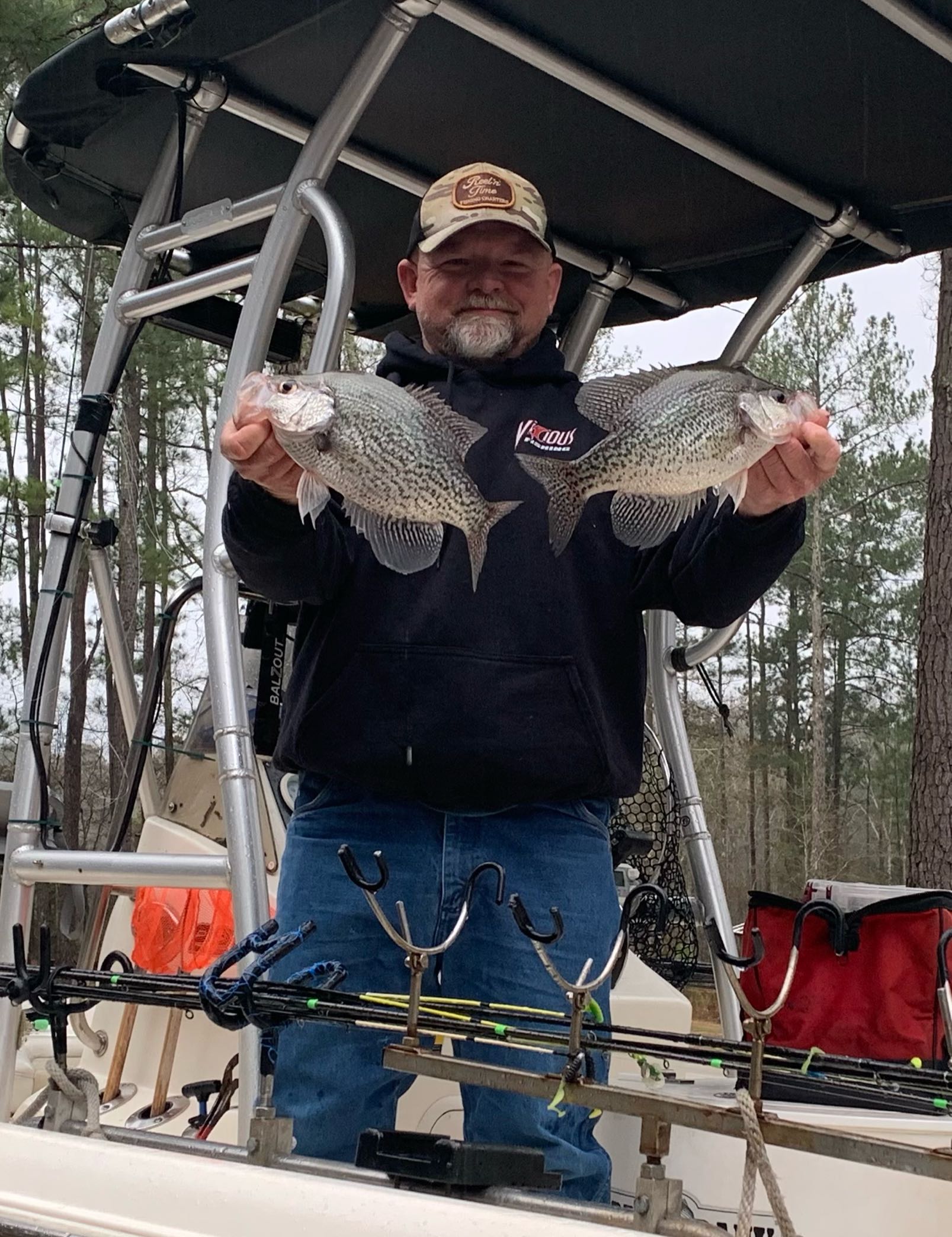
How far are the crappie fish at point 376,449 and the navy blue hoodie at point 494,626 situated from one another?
0.20m

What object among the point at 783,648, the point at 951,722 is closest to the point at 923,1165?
the point at 951,722

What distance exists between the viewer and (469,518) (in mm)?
2156

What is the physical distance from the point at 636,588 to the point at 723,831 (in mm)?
34298

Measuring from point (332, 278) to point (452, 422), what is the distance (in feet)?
2.56

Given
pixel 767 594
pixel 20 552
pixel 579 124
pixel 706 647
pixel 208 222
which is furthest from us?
pixel 767 594

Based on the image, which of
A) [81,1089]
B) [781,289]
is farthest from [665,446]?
[781,289]

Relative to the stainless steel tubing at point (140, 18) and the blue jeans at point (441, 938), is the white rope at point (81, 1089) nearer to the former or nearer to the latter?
the blue jeans at point (441, 938)

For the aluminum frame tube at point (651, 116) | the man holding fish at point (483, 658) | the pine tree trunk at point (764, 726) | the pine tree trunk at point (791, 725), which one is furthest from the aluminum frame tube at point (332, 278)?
the pine tree trunk at point (764, 726)

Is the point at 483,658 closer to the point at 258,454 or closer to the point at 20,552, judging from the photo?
the point at 258,454

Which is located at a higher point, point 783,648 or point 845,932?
point 783,648

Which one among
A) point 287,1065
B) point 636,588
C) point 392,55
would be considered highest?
point 392,55

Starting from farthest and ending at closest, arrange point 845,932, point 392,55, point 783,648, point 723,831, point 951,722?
point 723,831
point 783,648
point 951,722
point 845,932
point 392,55

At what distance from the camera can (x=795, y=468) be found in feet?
6.72

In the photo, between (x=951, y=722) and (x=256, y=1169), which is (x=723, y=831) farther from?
(x=256, y=1169)
